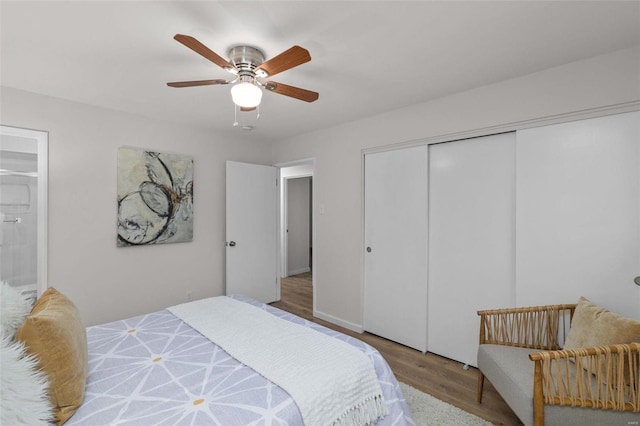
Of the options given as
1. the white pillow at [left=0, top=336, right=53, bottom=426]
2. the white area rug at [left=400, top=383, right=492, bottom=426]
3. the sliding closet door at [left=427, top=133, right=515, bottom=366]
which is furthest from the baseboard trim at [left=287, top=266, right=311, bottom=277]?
the white pillow at [left=0, top=336, right=53, bottom=426]

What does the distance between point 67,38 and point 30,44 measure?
29 centimetres

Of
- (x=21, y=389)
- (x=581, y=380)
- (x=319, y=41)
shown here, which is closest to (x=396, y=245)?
(x=581, y=380)

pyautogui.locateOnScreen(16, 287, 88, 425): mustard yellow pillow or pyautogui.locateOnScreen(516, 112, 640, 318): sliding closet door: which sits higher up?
pyautogui.locateOnScreen(516, 112, 640, 318): sliding closet door

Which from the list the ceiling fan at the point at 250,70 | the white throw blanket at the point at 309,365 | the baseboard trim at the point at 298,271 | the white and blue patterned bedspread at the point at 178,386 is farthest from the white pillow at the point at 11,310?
the baseboard trim at the point at 298,271

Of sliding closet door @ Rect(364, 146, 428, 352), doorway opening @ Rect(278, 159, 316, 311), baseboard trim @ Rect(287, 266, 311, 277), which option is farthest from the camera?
baseboard trim @ Rect(287, 266, 311, 277)

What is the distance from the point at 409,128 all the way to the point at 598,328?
6.84 ft

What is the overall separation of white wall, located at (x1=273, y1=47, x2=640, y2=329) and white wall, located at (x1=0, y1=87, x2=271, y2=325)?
4.66ft

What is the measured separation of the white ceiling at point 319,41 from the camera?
4.97 feet

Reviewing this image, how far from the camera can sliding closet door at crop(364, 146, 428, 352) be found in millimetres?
2883

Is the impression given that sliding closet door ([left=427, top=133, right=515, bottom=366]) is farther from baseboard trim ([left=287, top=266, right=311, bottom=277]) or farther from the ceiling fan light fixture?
baseboard trim ([left=287, top=266, right=311, bottom=277])

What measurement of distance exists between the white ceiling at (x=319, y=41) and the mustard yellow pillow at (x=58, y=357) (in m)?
1.52

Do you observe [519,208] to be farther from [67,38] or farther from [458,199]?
[67,38]

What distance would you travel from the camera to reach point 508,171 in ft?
7.85

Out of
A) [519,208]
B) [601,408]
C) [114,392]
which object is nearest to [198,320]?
[114,392]
